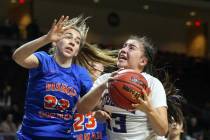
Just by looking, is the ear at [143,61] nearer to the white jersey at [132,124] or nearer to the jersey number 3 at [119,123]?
the white jersey at [132,124]

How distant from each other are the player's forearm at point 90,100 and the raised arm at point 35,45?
18.8 inches

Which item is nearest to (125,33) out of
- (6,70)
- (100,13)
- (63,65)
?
(100,13)

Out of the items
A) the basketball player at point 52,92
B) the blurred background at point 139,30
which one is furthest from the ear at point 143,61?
the blurred background at point 139,30

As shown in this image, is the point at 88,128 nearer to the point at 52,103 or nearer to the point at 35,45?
the point at 52,103

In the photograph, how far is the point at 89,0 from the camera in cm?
2322

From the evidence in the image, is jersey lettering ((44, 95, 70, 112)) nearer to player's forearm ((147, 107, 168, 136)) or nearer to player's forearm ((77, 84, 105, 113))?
player's forearm ((77, 84, 105, 113))

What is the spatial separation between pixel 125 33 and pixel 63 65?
20.9 meters

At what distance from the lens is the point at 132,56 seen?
380cm

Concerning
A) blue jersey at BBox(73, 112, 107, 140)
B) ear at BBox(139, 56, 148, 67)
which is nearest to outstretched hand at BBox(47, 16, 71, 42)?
ear at BBox(139, 56, 148, 67)

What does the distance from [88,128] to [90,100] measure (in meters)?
1.13

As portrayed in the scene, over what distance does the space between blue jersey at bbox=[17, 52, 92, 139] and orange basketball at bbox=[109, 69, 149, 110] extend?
2.42 ft

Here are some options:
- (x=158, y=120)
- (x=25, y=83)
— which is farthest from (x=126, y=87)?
(x=25, y=83)

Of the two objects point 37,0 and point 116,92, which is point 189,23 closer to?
point 37,0

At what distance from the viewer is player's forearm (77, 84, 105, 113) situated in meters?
3.64
